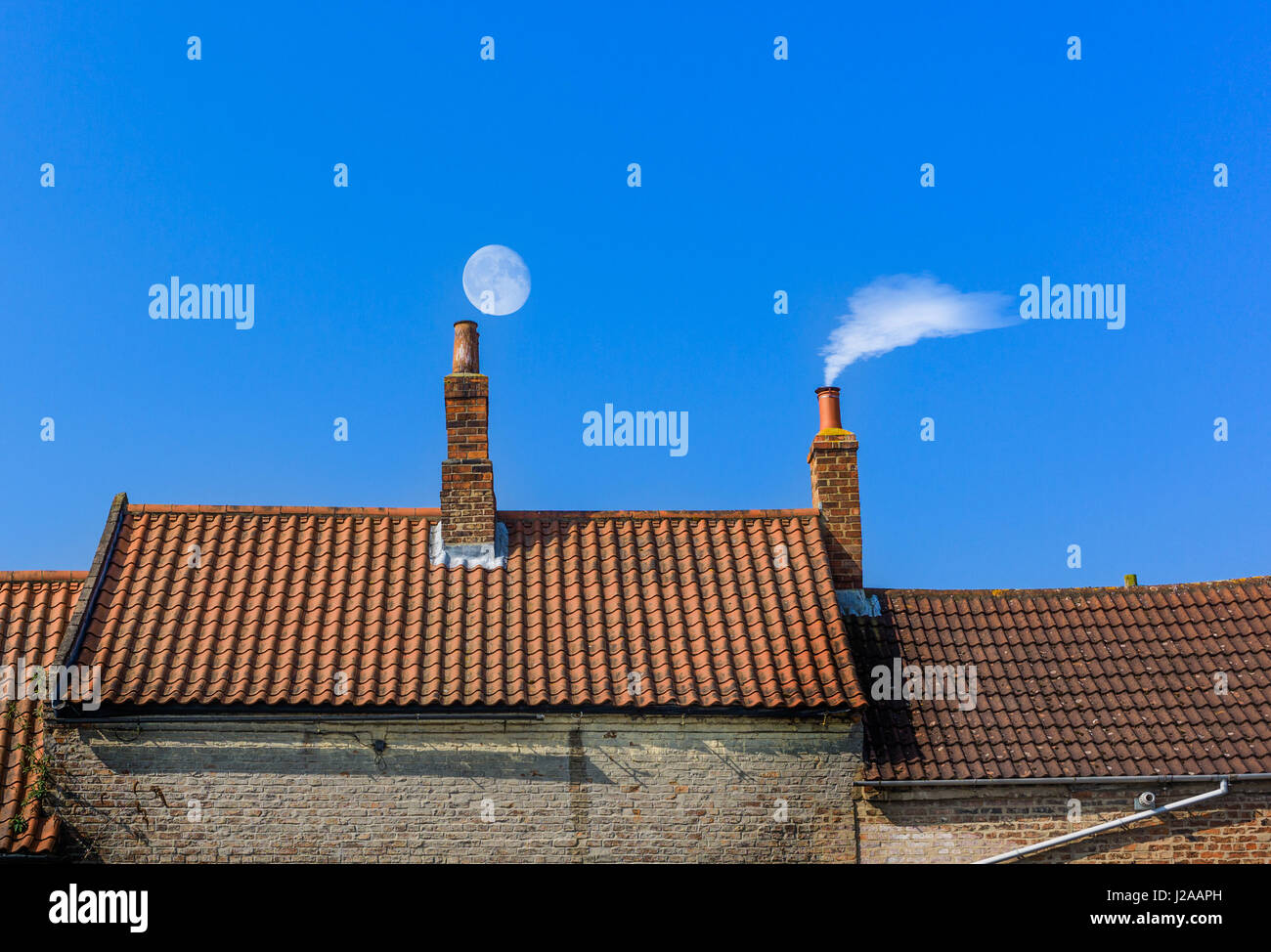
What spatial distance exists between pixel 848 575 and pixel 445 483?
16.3 ft

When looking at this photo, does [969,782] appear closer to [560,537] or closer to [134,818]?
[560,537]

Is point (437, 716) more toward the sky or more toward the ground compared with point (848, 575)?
more toward the ground

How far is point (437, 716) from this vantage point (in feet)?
36.0

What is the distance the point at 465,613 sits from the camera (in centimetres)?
1231

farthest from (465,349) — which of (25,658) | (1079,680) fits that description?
(1079,680)

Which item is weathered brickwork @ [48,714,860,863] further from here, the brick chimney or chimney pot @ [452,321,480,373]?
chimney pot @ [452,321,480,373]

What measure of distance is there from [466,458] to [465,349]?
4.58ft

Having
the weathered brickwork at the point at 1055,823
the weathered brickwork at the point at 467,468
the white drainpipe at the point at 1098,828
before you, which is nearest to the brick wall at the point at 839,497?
the weathered brickwork at the point at 1055,823

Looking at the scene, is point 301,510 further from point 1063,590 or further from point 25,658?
point 1063,590

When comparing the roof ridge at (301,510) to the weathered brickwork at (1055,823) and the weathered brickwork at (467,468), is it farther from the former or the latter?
the weathered brickwork at (1055,823)

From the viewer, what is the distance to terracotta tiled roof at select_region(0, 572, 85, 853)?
34.7ft

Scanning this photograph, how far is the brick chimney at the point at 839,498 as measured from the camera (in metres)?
13.7

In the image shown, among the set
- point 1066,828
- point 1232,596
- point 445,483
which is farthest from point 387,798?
point 1232,596

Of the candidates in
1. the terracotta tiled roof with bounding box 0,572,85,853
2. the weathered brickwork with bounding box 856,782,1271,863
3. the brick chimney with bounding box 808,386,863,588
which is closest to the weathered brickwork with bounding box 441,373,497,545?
the brick chimney with bounding box 808,386,863,588
